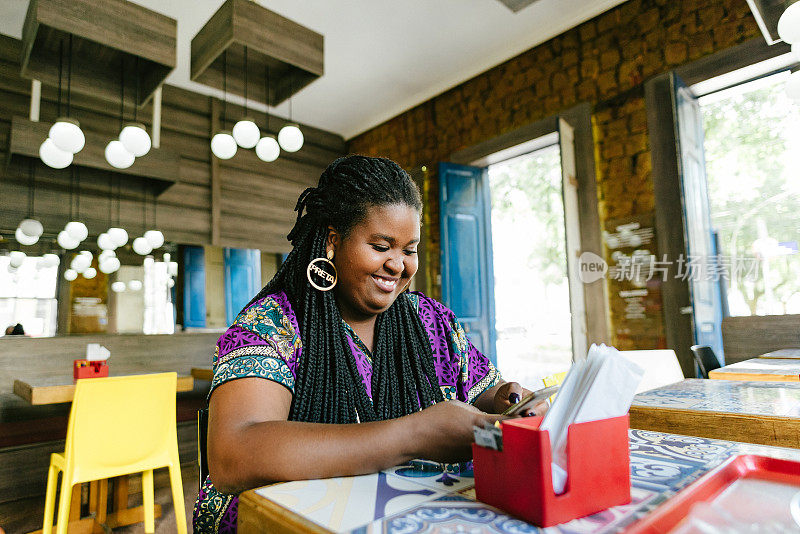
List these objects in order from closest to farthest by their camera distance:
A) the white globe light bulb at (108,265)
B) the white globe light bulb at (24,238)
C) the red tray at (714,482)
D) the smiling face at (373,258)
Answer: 1. the red tray at (714,482)
2. the smiling face at (373,258)
3. the white globe light bulb at (24,238)
4. the white globe light bulb at (108,265)

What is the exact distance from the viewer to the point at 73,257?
460cm

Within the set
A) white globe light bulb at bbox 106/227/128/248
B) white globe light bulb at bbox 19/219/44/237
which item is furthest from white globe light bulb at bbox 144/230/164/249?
white globe light bulb at bbox 19/219/44/237

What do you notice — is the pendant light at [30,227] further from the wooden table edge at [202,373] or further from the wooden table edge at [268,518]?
the wooden table edge at [268,518]

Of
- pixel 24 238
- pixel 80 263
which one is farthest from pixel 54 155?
pixel 80 263

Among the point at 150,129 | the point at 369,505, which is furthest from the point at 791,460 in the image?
the point at 150,129

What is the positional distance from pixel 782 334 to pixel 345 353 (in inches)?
128

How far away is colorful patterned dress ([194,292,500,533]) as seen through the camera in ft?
3.11

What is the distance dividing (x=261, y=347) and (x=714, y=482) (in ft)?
2.55

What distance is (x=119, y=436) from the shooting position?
8.17 ft

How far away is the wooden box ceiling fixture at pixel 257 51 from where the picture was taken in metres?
2.99

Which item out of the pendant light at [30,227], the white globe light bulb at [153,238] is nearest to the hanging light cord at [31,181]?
the pendant light at [30,227]

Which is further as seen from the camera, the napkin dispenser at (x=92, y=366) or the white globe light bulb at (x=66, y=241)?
the white globe light bulb at (x=66, y=241)

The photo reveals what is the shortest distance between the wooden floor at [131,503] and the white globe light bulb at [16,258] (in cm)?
204

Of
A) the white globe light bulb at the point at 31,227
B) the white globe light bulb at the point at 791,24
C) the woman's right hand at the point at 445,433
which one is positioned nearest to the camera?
the woman's right hand at the point at 445,433
